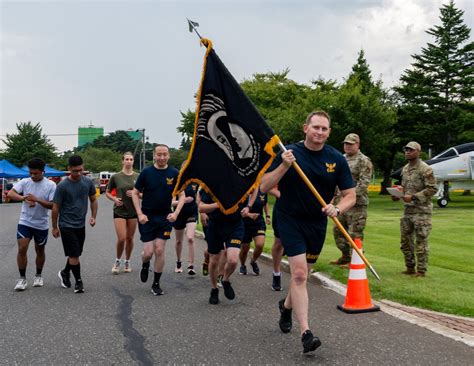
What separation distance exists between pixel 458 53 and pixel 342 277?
4534 centimetres

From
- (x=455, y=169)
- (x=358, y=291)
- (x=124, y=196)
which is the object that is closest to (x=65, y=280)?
(x=124, y=196)

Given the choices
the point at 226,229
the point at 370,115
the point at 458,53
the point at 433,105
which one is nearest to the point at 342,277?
the point at 226,229

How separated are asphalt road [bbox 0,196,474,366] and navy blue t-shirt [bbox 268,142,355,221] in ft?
4.06

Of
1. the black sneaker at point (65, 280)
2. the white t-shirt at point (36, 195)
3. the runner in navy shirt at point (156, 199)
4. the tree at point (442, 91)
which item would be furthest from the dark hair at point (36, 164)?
the tree at point (442, 91)

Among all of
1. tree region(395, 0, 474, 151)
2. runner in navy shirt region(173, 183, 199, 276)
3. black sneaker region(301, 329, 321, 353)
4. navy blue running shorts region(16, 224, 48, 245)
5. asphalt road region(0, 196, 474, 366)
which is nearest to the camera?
black sneaker region(301, 329, 321, 353)

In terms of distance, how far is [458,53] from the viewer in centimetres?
4716

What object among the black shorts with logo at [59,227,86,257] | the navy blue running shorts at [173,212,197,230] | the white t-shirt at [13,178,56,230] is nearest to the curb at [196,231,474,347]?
the navy blue running shorts at [173,212,197,230]

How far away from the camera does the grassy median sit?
253 inches

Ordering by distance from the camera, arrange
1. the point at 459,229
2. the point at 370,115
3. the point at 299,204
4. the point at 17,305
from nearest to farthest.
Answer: the point at 299,204, the point at 17,305, the point at 459,229, the point at 370,115

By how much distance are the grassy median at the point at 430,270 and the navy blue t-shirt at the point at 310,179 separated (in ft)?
7.52

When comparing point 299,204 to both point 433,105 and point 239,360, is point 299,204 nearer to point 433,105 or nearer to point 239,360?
point 239,360

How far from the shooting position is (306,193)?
16.1 feet

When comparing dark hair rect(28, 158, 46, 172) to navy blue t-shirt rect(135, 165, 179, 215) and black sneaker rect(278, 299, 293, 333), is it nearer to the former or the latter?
navy blue t-shirt rect(135, 165, 179, 215)

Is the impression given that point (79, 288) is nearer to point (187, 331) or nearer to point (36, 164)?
point (36, 164)
